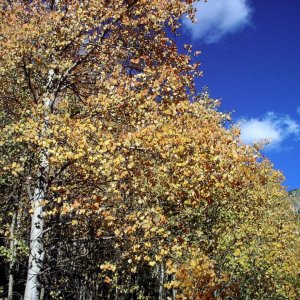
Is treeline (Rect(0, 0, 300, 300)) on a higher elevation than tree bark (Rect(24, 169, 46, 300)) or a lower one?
higher

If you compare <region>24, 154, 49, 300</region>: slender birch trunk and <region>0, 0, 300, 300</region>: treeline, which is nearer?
<region>0, 0, 300, 300</region>: treeline

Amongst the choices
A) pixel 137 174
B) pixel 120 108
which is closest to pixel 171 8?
pixel 120 108

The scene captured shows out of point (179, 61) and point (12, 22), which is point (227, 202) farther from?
point (12, 22)

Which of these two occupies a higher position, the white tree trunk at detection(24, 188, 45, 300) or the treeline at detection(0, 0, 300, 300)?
the treeline at detection(0, 0, 300, 300)

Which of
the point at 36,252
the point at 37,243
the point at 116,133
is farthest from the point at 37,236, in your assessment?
the point at 116,133

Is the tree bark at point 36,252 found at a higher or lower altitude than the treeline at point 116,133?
lower

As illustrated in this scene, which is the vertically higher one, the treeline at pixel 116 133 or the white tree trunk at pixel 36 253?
the treeline at pixel 116 133

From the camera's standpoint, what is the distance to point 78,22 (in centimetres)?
1095

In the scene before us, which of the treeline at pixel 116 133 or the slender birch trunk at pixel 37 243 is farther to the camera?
the slender birch trunk at pixel 37 243

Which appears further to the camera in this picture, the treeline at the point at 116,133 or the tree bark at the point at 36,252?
the tree bark at the point at 36,252

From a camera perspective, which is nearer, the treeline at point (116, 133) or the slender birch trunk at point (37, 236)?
the treeline at point (116, 133)

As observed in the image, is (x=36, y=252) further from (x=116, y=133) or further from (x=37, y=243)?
(x=116, y=133)

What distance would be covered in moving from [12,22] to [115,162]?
22.0 feet

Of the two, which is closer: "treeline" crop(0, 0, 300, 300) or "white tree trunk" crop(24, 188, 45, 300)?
"treeline" crop(0, 0, 300, 300)
